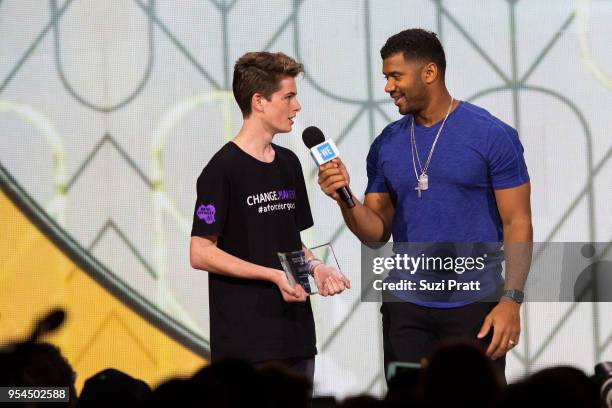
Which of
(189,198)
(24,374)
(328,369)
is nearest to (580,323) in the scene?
(328,369)

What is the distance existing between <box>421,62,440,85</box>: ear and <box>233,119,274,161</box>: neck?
0.52 metres

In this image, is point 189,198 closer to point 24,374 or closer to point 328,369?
point 328,369

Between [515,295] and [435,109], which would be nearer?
[515,295]

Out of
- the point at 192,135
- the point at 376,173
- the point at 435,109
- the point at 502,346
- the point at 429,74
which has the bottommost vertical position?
the point at 502,346

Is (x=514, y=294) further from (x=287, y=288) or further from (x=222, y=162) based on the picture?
(x=222, y=162)

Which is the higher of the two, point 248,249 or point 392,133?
point 392,133

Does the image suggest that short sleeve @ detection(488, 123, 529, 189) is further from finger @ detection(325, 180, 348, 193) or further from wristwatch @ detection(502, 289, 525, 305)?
finger @ detection(325, 180, 348, 193)

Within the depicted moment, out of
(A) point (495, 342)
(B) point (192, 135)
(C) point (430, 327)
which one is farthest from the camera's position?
(B) point (192, 135)

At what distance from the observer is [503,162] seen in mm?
3416

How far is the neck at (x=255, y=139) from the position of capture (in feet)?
11.5

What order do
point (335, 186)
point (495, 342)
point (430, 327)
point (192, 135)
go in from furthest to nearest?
point (192, 135) → point (430, 327) → point (495, 342) → point (335, 186)

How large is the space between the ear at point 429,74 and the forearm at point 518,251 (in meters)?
0.51

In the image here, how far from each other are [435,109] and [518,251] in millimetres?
515

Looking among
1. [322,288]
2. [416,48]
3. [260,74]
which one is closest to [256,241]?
[322,288]
